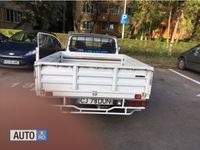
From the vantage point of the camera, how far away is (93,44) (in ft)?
22.4

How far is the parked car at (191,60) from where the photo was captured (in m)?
9.89

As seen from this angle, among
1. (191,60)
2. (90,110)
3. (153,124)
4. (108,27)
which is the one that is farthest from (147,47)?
(108,27)

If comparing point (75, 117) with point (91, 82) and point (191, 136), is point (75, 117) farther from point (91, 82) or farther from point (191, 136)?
point (191, 136)

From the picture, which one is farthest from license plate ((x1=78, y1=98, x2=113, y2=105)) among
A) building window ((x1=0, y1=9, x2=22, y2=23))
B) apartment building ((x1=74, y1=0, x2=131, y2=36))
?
apartment building ((x1=74, y1=0, x2=131, y2=36))

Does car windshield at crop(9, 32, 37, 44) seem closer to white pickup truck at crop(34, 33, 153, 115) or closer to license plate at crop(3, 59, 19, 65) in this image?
license plate at crop(3, 59, 19, 65)

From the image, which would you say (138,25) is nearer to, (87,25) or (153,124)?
(87,25)

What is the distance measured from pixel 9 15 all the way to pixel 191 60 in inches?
1038

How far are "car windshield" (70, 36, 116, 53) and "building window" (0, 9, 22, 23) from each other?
24.7 m

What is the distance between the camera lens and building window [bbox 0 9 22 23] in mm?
27998

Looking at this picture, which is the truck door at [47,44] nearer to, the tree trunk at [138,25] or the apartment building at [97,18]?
the tree trunk at [138,25]

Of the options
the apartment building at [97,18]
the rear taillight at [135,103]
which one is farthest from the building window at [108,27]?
the rear taillight at [135,103]

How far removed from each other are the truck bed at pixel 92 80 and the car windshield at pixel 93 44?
3.09 meters

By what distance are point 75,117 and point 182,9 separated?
18139 millimetres

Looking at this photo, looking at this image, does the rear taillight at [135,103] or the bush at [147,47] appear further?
the bush at [147,47]
